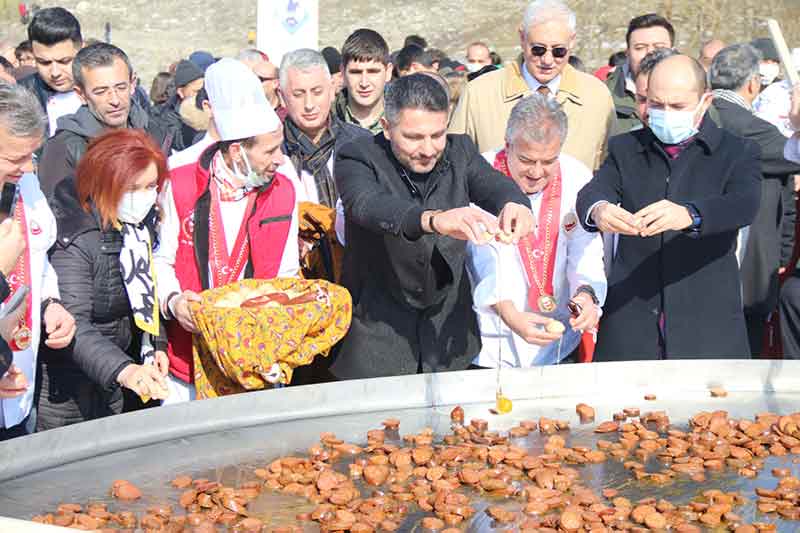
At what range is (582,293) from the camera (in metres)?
4.43

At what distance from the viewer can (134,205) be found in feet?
14.5

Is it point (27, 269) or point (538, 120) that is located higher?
point (538, 120)

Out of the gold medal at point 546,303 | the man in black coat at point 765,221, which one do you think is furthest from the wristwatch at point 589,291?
the man in black coat at point 765,221

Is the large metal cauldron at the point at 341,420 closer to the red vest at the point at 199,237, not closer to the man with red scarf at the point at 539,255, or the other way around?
the man with red scarf at the point at 539,255

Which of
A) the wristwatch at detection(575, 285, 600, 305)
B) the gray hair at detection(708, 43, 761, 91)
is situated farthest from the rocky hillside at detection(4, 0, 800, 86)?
the wristwatch at detection(575, 285, 600, 305)

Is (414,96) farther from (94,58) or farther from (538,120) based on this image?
(94,58)

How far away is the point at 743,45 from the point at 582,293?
120 inches

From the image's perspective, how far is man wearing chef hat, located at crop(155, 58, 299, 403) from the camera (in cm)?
454

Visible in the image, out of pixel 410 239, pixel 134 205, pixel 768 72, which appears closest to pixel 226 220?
pixel 134 205

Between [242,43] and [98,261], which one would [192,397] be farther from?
[242,43]

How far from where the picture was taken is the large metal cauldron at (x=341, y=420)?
337 centimetres

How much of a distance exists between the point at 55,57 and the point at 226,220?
9.37ft

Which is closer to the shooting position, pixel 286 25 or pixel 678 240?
pixel 678 240

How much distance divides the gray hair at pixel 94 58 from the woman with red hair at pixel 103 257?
48.2 inches
